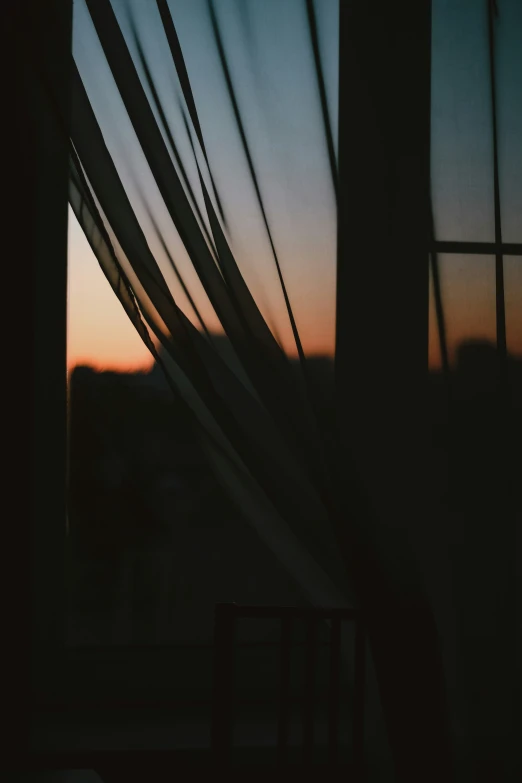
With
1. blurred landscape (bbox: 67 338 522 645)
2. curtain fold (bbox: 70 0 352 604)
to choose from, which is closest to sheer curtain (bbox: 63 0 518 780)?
curtain fold (bbox: 70 0 352 604)

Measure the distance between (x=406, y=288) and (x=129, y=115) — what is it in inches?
23.4

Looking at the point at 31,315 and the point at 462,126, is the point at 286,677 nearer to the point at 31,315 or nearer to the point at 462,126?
the point at 31,315

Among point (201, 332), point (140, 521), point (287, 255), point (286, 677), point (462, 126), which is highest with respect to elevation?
point (462, 126)

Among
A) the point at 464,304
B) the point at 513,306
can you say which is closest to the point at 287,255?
the point at 464,304

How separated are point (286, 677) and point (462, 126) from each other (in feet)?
3.51

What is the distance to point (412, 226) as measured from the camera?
149cm

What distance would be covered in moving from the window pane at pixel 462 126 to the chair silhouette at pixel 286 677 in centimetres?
75

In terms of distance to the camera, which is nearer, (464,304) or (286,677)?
(286,677)

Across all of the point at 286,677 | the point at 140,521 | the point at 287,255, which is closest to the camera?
the point at 286,677

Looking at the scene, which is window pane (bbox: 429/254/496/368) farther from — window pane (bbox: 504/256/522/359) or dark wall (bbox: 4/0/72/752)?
dark wall (bbox: 4/0/72/752)

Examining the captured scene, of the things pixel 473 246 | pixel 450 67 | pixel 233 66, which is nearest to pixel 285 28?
pixel 233 66

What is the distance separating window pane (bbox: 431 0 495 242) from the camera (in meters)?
1.49

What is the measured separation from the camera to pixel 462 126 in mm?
1503

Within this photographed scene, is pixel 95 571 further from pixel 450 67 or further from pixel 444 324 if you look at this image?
pixel 450 67
